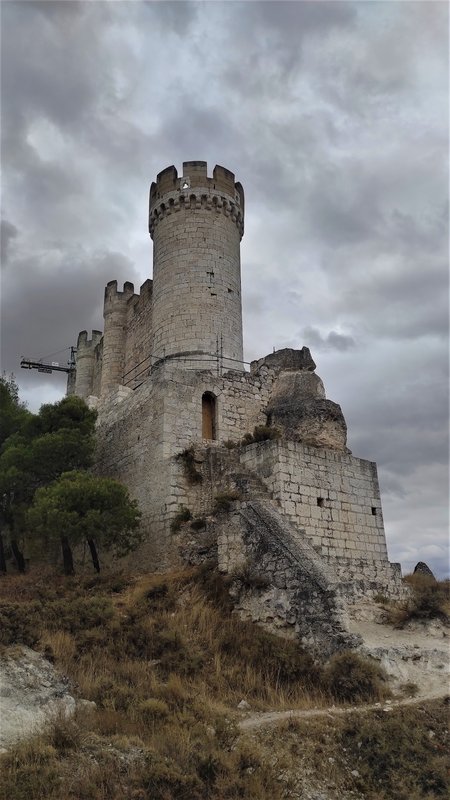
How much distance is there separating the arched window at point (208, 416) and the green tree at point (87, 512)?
3284 millimetres

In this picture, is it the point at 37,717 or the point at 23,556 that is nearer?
the point at 37,717

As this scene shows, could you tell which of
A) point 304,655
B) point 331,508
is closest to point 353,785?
point 304,655

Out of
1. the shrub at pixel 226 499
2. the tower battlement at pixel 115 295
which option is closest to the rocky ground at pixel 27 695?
the shrub at pixel 226 499

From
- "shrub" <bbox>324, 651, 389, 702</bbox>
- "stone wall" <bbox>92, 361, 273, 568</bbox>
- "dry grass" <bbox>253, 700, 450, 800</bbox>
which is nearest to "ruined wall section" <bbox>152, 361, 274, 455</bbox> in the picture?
"stone wall" <bbox>92, 361, 273, 568</bbox>

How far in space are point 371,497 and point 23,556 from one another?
41.5 feet

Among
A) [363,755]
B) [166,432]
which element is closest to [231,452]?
[166,432]

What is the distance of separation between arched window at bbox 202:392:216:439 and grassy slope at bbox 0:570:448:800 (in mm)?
6025

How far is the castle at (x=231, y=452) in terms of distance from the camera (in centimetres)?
1277

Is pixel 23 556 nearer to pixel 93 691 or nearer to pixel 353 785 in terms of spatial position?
pixel 93 691

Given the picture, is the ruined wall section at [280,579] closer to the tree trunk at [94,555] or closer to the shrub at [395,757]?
the shrub at [395,757]

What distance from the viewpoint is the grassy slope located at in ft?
21.9

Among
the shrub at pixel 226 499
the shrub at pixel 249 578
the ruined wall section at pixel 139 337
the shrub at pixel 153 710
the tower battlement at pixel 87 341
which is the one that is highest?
the tower battlement at pixel 87 341

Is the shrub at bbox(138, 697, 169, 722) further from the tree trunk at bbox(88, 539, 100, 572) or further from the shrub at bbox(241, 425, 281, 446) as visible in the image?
the shrub at bbox(241, 425, 281, 446)

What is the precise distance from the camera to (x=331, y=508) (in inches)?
630
